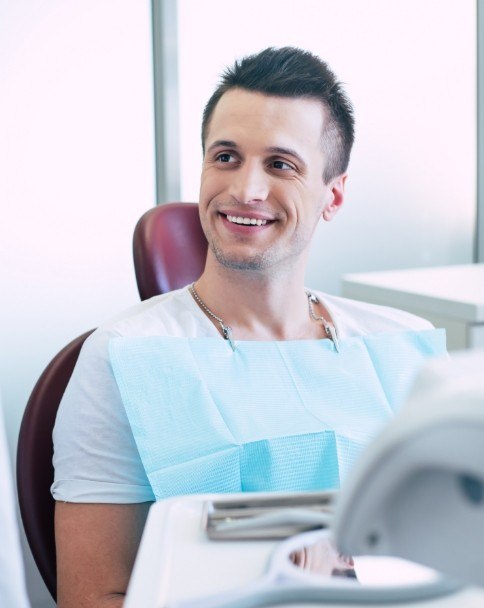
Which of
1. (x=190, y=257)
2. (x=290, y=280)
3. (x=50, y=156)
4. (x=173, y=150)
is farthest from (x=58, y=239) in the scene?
(x=290, y=280)

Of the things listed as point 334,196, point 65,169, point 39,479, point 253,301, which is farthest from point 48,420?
point 65,169

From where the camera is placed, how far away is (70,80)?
6.41 ft

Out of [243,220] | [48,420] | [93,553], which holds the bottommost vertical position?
[93,553]

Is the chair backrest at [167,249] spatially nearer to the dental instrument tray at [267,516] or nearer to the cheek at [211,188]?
the cheek at [211,188]

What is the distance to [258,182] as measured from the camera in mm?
1187

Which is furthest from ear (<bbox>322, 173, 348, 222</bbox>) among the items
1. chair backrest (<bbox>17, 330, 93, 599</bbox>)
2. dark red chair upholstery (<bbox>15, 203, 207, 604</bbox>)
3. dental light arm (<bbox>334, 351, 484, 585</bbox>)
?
dental light arm (<bbox>334, 351, 484, 585</bbox>)

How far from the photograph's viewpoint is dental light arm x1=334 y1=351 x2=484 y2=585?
0.37 meters

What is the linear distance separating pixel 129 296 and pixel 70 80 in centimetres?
46

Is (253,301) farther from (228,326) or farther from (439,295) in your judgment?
(439,295)

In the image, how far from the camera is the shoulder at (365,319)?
1.30m

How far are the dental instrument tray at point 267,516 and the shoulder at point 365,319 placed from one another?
633 mm

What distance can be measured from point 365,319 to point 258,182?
10.6 inches

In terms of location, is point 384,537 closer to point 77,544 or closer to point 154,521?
point 154,521

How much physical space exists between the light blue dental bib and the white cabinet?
405mm
